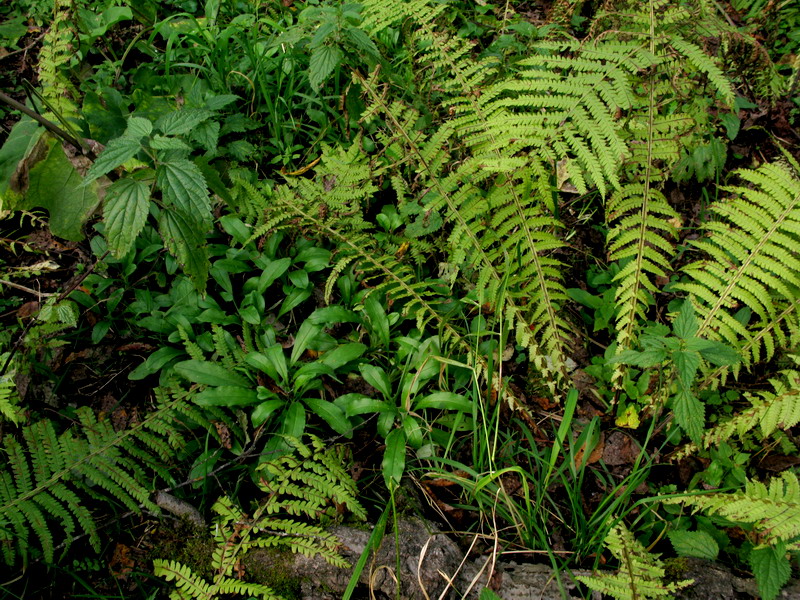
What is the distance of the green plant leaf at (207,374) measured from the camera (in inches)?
88.3

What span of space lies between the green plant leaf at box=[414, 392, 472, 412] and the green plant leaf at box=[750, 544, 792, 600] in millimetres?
1090

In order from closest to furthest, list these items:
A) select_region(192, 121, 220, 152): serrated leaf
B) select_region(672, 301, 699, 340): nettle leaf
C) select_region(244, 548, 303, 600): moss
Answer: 1. select_region(244, 548, 303, 600): moss
2. select_region(672, 301, 699, 340): nettle leaf
3. select_region(192, 121, 220, 152): serrated leaf

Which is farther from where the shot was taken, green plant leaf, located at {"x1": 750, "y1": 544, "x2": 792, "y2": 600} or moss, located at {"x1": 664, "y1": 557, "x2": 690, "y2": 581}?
moss, located at {"x1": 664, "y1": 557, "x2": 690, "y2": 581}

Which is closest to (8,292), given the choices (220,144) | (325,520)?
(220,144)

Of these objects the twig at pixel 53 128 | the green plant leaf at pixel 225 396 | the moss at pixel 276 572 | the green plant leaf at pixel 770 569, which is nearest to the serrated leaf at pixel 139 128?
the twig at pixel 53 128

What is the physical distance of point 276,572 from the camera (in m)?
1.84

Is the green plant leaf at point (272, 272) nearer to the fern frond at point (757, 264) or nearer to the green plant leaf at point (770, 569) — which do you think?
the fern frond at point (757, 264)

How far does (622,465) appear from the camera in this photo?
231 centimetres

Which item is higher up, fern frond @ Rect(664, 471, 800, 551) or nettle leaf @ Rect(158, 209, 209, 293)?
nettle leaf @ Rect(158, 209, 209, 293)

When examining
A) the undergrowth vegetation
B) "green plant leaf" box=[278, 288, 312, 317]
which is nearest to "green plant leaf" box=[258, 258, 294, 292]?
the undergrowth vegetation

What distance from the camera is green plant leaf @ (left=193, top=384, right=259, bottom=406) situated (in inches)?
85.0

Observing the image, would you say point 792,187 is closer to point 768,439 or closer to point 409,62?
point 768,439

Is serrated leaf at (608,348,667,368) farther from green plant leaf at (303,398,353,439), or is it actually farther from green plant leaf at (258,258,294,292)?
green plant leaf at (258,258,294,292)

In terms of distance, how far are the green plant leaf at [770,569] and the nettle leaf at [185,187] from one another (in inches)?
90.9
